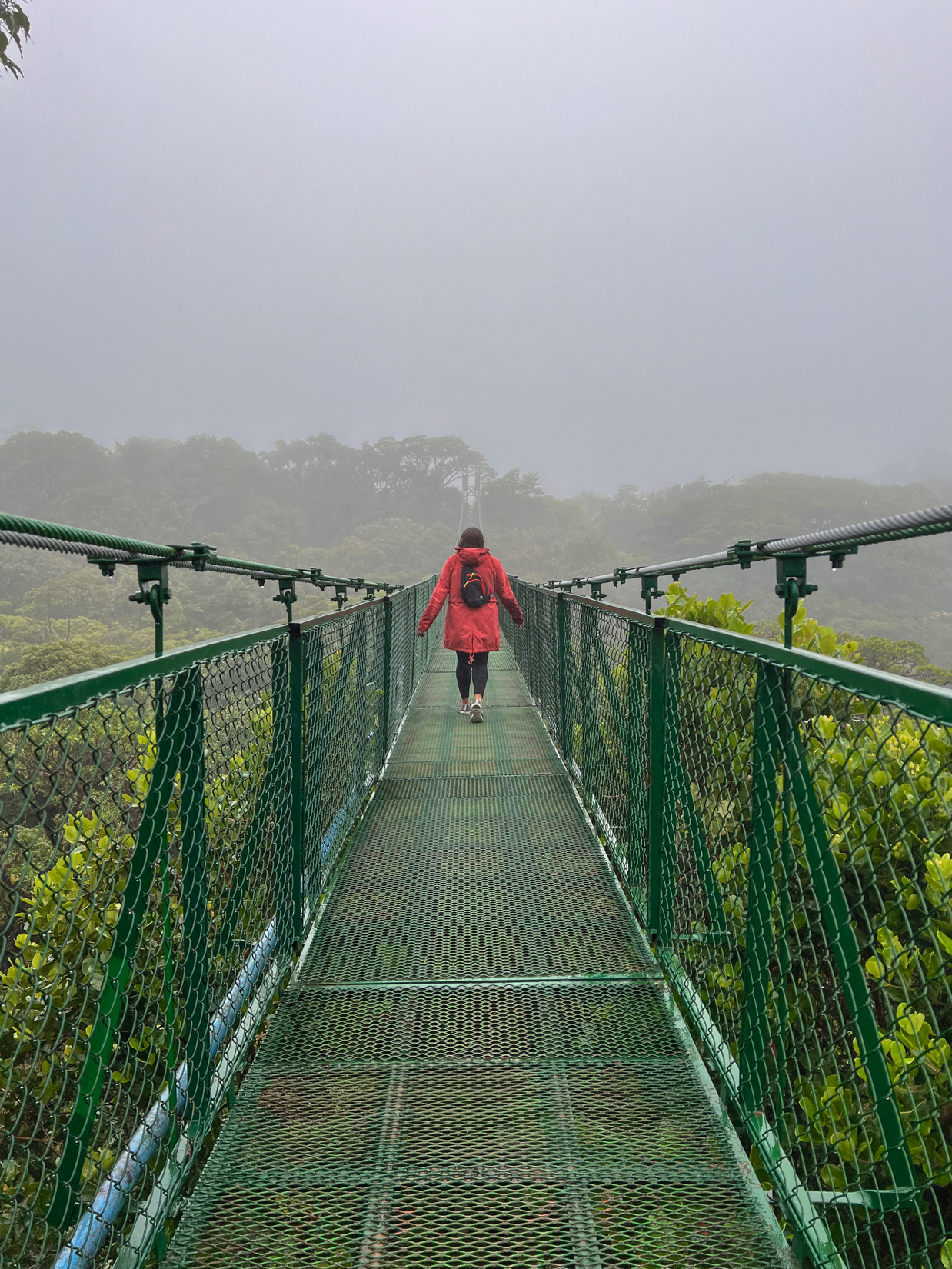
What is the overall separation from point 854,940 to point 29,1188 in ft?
7.49

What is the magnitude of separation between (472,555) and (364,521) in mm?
80137

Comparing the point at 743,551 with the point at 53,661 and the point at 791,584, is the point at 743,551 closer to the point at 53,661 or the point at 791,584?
the point at 791,584

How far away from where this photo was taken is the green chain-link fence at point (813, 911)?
1.18 meters

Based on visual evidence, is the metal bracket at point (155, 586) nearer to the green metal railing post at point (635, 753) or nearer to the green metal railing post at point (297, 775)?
the green metal railing post at point (297, 775)

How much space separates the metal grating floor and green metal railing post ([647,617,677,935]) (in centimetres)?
20

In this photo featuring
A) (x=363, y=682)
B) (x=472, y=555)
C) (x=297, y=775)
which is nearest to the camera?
(x=297, y=775)

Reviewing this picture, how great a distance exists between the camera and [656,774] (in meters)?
2.33

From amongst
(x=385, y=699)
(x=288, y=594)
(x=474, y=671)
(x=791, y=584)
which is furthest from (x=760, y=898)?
(x=474, y=671)

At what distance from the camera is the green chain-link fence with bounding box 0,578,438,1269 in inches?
44.0

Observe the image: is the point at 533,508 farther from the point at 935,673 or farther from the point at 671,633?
the point at 671,633

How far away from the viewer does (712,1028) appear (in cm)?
190

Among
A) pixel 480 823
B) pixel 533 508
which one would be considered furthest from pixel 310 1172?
pixel 533 508

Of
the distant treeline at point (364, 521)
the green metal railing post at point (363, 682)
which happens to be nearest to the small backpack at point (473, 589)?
the green metal railing post at point (363, 682)

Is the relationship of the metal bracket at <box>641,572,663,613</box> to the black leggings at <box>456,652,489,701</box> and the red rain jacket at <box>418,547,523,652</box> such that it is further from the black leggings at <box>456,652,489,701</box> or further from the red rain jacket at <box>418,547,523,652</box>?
the black leggings at <box>456,652,489,701</box>
